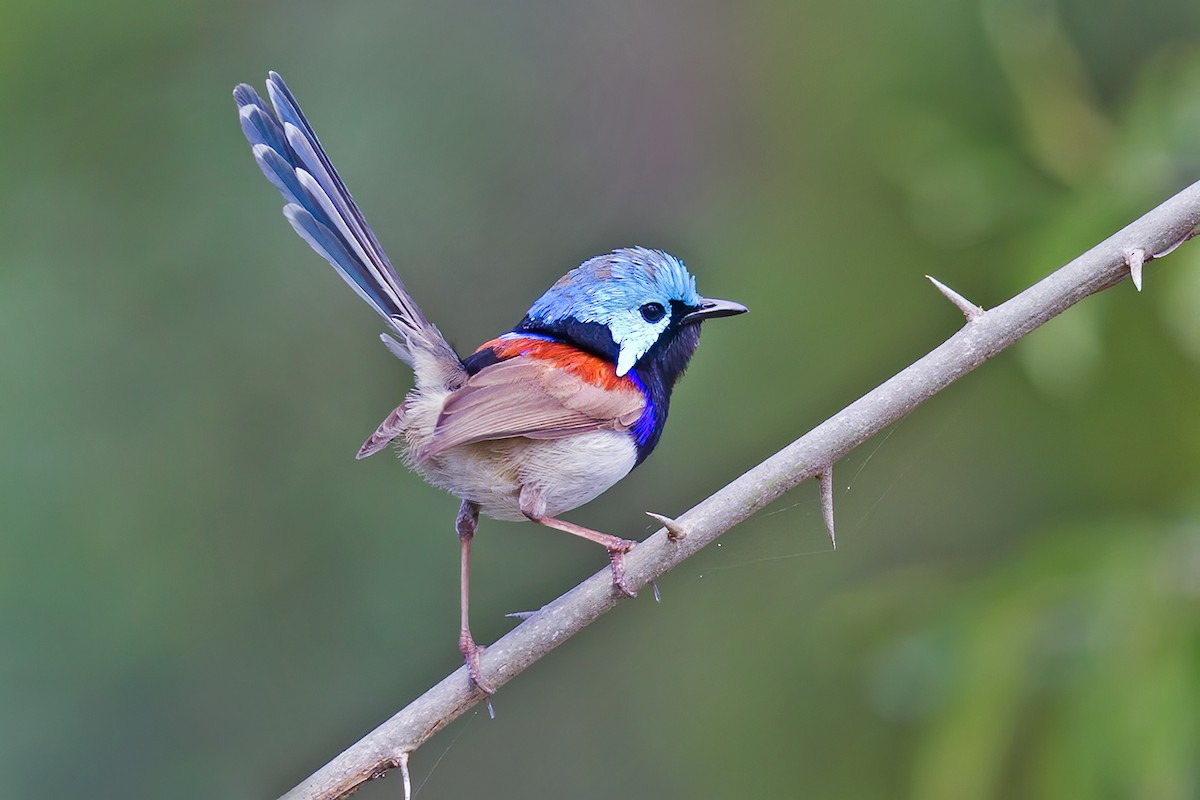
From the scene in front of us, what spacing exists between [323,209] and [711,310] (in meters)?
1.09

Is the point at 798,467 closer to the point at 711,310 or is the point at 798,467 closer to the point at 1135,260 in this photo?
the point at 1135,260

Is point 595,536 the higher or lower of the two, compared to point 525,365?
lower

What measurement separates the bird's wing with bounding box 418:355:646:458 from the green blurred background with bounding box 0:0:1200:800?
1.07 meters

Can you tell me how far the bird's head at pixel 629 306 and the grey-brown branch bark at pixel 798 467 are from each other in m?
0.90

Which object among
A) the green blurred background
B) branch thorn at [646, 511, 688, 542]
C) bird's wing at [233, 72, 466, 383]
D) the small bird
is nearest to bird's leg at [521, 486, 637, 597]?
the small bird

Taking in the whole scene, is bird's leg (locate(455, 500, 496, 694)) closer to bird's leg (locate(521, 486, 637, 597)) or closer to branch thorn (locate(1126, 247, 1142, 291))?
bird's leg (locate(521, 486, 637, 597))

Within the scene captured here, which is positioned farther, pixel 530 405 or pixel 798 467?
pixel 530 405

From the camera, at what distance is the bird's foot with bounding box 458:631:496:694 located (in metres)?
2.81

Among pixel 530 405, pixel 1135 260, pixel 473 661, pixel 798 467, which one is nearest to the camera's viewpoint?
pixel 1135 260

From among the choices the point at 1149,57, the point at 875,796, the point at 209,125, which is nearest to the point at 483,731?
the point at 875,796

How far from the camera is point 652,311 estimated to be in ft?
11.8

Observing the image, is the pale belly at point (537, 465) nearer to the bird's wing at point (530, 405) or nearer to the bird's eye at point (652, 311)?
the bird's wing at point (530, 405)

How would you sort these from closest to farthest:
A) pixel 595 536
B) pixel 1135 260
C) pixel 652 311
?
pixel 1135 260
pixel 595 536
pixel 652 311

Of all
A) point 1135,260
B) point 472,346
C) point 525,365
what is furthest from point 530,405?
point 472,346
